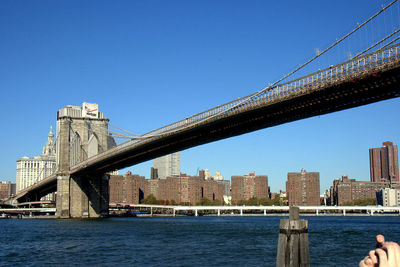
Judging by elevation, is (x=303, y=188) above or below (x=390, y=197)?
above

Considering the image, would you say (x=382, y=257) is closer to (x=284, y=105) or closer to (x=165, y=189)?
(x=284, y=105)

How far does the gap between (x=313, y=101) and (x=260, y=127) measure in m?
9.05

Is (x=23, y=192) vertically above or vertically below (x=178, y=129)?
below

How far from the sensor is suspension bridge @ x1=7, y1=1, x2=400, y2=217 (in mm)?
27859

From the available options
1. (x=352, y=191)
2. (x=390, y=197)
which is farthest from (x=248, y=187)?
(x=390, y=197)

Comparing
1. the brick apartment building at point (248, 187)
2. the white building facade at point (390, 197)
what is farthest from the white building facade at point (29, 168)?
the white building facade at point (390, 197)

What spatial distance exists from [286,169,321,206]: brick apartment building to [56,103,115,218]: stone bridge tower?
10131 cm

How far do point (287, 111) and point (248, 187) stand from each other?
5624 inches

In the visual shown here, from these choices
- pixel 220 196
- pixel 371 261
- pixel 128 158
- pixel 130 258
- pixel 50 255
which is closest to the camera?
pixel 371 261

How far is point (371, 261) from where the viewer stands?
3.62 meters

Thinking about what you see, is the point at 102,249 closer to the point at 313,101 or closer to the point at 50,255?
the point at 50,255

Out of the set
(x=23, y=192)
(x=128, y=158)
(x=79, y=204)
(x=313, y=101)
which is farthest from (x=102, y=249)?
(x=23, y=192)

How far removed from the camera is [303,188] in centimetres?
16388

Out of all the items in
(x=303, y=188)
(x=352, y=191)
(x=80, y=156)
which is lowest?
(x=352, y=191)
